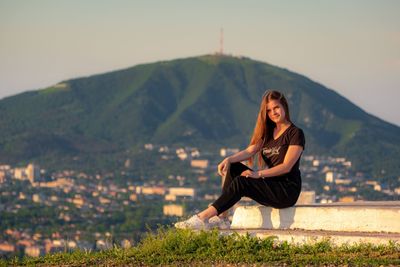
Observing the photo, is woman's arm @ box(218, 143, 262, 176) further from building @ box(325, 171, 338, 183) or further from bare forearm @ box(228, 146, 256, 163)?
building @ box(325, 171, 338, 183)

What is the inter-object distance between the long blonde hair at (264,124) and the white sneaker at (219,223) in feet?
2.58

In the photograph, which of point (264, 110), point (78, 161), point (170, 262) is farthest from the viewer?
point (78, 161)

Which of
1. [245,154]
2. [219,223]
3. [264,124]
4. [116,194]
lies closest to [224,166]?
[245,154]

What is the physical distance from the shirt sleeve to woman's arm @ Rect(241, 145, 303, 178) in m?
0.05

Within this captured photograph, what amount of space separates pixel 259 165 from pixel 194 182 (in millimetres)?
160877

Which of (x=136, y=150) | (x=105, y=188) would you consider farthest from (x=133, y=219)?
(x=136, y=150)

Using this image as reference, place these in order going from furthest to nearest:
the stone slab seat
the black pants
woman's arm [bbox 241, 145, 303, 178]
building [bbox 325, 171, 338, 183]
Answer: building [bbox 325, 171, 338, 183] → woman's arm [bbox 241, 145, 303, 178] → the black pants → the stone slab seat

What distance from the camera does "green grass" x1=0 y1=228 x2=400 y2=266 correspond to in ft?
38.9

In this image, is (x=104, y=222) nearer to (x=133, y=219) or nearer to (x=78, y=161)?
(x=133, y=219)

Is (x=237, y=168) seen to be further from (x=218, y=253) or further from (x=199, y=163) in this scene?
(x=199, y=163)

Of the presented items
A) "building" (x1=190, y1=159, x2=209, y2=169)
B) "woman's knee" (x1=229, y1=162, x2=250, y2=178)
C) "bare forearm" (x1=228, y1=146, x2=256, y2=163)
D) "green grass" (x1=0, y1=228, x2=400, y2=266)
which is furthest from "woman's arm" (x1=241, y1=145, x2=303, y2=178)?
"building" (x1=190, y1=159, x2=209, y2=169)

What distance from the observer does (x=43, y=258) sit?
13148mm

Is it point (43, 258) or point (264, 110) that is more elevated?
point (264, 110)

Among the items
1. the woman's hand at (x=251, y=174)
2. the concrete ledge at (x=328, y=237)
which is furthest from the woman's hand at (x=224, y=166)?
the concrete ledge at (x=328, y=237)
